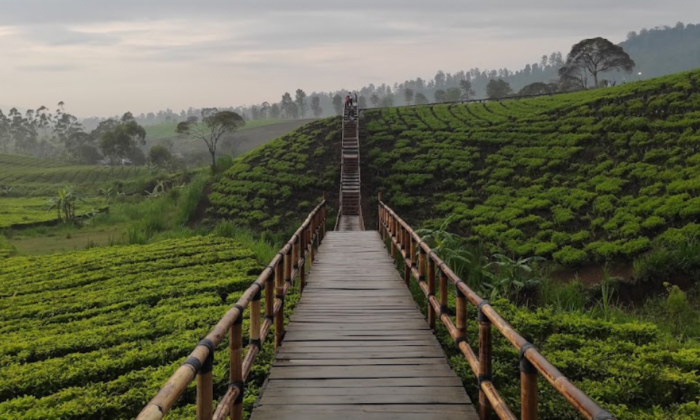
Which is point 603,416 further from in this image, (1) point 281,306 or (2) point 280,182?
(2) point 280,182

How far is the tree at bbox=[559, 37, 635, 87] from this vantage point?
6056 centimetres

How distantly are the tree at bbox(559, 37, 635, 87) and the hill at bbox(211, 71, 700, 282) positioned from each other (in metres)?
30.8

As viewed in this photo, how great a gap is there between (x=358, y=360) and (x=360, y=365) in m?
0.14

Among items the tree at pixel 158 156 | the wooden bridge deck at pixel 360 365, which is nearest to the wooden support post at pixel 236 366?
the wooden bridge deck at pixel 360 365

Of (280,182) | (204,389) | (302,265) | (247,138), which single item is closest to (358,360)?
(204,389)

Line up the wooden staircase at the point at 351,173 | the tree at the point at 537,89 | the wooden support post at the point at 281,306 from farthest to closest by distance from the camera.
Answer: the tree at the point at 537,89 < the wooden staircase at the point at 351,173 < the wooden support post at the point at 281,306

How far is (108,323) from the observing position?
30.9 feet

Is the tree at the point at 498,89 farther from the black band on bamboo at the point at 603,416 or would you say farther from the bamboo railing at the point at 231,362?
the black band on bamboo at the point at 603,416

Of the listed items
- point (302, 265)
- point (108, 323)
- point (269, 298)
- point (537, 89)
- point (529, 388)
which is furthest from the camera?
point (537, 89)

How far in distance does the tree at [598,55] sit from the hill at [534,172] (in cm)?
3082

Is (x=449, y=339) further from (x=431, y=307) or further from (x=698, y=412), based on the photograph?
(x=698, y=412)

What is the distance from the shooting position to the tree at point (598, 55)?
60562 millimetres

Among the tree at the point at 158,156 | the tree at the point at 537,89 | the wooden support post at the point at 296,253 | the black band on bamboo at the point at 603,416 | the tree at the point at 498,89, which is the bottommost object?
the wooden support post at the point at 296,253

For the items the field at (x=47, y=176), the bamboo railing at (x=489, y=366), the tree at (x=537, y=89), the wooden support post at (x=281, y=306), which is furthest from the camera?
the tree at (x=537, y=89)
